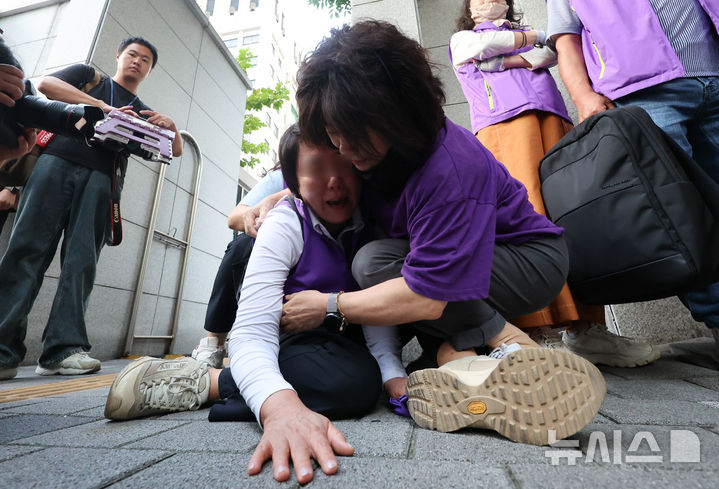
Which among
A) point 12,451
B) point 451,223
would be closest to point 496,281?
point 451,223

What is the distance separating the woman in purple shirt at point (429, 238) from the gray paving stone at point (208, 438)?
0.28 metres

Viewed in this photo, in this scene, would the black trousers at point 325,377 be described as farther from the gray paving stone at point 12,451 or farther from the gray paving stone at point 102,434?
the gray paving stone at point 12,451

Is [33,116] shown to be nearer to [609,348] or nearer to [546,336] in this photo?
[546,336]

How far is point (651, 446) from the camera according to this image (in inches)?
26.5

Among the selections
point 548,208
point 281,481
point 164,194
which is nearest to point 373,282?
point 281,481

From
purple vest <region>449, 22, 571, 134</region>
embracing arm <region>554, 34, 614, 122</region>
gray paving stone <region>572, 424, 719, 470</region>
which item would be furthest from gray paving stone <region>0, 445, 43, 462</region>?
embracing arm <region>554, 34, 614, 122</region>

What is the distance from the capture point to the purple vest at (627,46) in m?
1.43

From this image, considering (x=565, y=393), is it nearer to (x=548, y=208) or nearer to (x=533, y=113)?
(x=548, y=208)

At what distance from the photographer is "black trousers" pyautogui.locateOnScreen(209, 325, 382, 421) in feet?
3.19

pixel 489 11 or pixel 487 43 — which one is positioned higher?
pixel 489 11

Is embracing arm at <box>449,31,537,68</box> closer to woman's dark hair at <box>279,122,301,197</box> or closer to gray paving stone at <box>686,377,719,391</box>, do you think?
woman's dark hair at <box>279,122,301,197</box>

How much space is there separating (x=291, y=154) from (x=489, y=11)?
148 centimetres

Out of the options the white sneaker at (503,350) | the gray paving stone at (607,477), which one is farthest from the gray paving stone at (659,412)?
the gray paving stone at (607,477)

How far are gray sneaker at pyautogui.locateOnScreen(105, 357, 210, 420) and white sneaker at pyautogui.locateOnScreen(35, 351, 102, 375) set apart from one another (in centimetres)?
135
